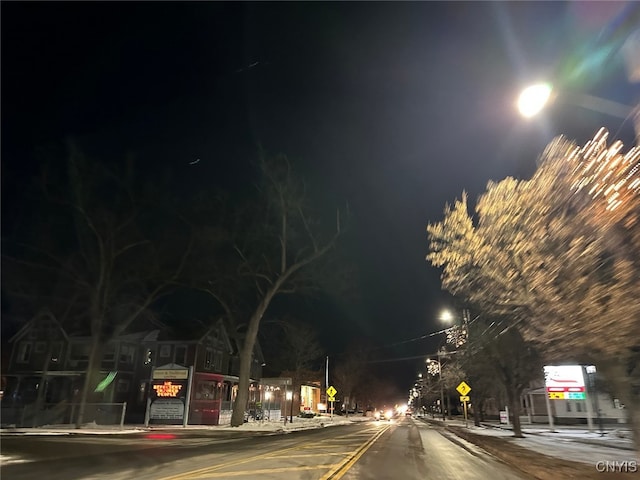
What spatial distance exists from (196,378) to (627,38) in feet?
127

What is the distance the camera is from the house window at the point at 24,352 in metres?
44.0


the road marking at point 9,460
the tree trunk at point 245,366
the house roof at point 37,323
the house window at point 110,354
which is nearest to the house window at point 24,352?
the house roof at point 37,323

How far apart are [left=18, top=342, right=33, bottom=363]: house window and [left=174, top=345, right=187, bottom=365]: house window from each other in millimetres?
14161

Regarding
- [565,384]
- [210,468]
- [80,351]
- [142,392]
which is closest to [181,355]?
[142,392]

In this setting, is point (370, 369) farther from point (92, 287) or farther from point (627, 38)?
point (627, 38)

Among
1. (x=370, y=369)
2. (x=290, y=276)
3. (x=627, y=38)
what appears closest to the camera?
(x=627, y=38)

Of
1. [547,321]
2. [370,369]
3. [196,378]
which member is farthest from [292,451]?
[370,369]

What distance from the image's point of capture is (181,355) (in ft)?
139

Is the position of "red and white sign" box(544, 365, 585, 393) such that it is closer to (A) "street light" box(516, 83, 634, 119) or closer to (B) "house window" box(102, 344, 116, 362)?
(A) "street light" box(516, 83, 634, 119)

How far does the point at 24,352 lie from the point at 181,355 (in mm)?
15105

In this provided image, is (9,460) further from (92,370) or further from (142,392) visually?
(142,392)

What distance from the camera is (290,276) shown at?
3675 centimetres

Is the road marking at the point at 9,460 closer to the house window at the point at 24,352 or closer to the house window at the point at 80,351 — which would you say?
the house window at the point at 80,351

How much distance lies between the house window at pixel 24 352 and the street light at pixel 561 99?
48496 millimetres
